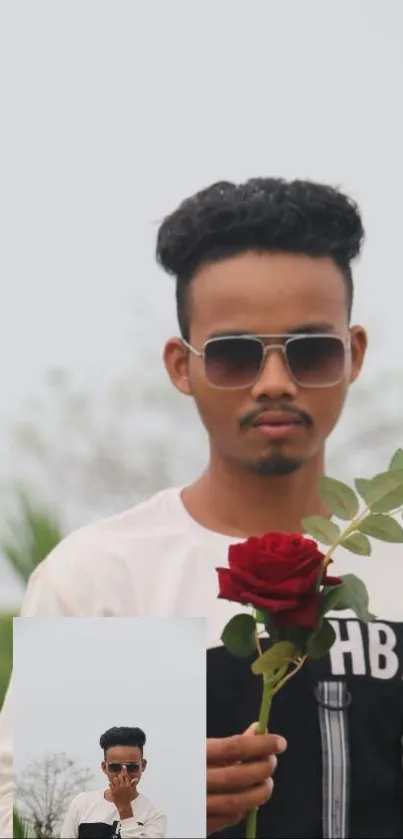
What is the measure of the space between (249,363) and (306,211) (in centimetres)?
19

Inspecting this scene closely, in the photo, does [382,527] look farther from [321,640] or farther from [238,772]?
[238,772]

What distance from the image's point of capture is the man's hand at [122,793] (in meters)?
1.10

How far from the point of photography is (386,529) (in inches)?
45.8

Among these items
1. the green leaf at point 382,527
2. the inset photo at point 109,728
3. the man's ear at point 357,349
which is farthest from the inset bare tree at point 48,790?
the man's ear at point 357,349

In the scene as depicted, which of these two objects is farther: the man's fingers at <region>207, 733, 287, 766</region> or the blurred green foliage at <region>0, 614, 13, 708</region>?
the blurred green foliage at <region>0, 614, 13, 708</region>

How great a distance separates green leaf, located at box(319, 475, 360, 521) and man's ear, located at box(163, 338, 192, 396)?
10.6 inches

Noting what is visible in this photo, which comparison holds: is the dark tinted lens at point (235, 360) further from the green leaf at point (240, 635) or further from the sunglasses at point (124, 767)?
the sunglasses at point (124, 767)

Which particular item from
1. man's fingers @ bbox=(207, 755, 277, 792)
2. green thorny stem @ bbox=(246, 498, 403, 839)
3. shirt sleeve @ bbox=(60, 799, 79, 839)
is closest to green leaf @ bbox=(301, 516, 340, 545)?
green thorny stem @ bbox=(246, 498, 403, 839)

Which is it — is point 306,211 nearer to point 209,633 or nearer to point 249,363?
point 249,363

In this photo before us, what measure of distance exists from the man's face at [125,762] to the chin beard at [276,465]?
40cm

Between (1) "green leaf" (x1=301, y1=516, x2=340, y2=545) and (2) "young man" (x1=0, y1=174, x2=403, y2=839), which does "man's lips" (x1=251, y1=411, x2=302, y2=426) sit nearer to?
(2) "young man" (x1=0, y1=174, x2=403, y2=839)

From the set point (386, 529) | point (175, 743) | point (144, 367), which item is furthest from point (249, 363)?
point (175, 743)

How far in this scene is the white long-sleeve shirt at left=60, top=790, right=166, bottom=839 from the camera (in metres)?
1.09

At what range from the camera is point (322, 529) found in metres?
1.21
